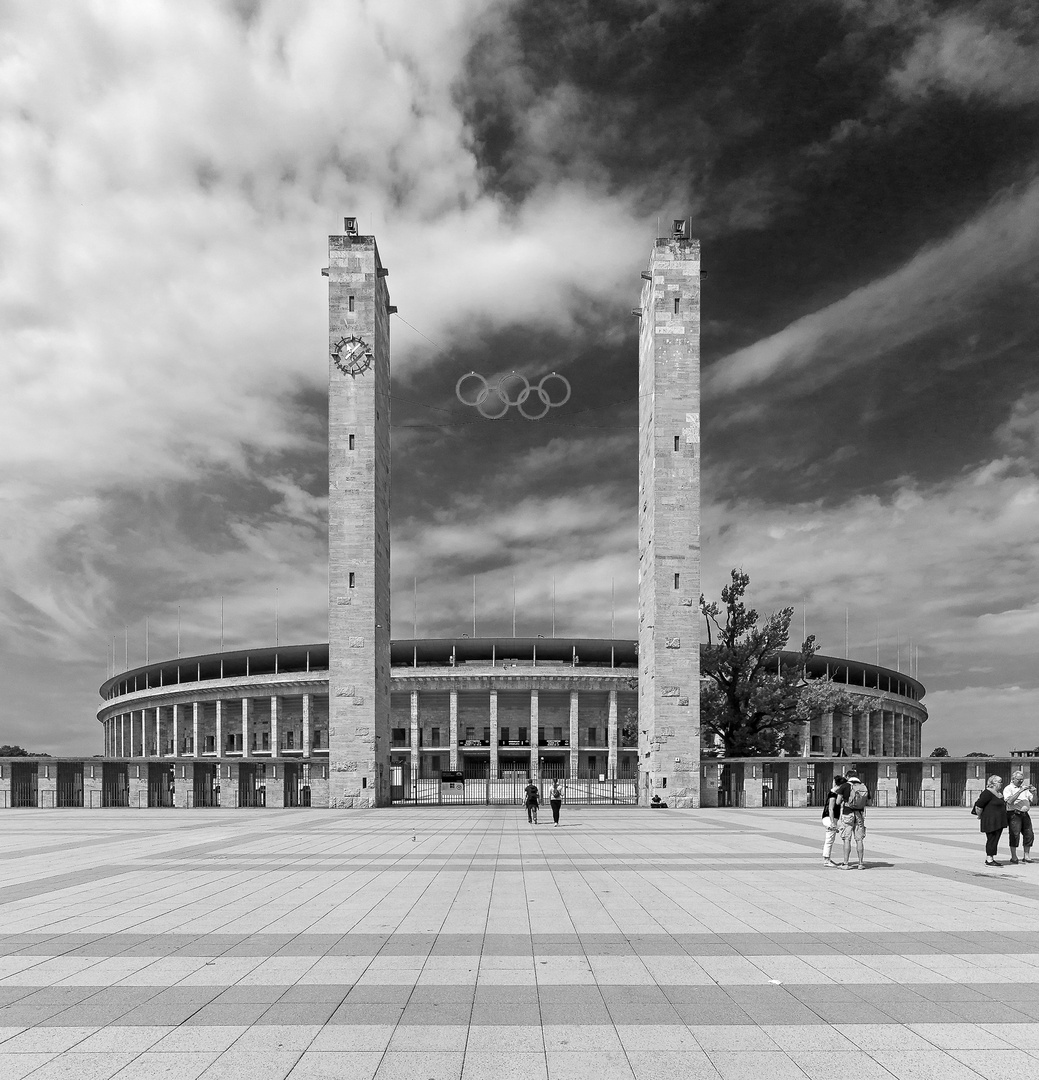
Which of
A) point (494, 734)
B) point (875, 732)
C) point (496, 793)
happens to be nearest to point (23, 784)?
point (496, 793)

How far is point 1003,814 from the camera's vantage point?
1841 centimetres

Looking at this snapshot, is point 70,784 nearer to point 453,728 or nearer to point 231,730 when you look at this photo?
point 453,728

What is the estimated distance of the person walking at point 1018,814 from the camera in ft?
62.5

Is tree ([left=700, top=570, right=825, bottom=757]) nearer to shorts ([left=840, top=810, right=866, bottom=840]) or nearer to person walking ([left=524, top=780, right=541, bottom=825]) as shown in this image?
person walking ([left=524, top=780, right=541, bottom=825])

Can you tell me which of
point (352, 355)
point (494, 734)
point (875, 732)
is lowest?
point (875, 732)

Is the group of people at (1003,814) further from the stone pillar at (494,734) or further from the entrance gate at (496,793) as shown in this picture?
the stone pillar at (494,734)

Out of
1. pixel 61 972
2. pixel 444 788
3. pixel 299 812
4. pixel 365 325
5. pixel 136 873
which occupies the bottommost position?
pixel 444 788

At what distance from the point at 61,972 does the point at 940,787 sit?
4155 centimetres

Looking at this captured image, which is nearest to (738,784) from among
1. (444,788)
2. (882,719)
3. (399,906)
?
→ (444,788)

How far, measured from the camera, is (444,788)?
68.4m

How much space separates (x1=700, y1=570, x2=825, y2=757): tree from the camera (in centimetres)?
5250

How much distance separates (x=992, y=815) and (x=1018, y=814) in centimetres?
138

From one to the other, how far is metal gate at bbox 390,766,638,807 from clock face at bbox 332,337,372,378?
2206cm

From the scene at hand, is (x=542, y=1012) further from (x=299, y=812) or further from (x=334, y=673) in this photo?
(x=334, y=673)
